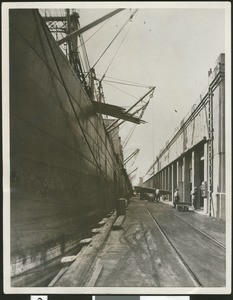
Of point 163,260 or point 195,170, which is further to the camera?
point 195,170

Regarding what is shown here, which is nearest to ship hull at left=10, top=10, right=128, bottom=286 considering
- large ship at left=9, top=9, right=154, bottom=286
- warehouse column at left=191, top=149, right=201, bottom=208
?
large ship at left=9, top=9, right=154, bottom=286

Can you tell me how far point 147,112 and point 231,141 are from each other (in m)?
1.68

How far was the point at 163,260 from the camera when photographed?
4.16 meters

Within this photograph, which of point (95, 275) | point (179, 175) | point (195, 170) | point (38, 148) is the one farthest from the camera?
point (195, 170)

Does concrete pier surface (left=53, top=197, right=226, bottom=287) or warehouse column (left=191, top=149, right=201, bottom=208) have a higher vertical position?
warehouse column (left=191, top=149, right=201, bottom=208)

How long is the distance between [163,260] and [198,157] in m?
3.37

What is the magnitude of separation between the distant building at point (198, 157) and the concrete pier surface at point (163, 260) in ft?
4.74

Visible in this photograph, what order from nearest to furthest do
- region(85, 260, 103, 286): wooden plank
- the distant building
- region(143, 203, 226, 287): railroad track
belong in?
region(85, 260, 103, 286): wooden plank → region(143, 203, 226, 287): railroad track → the distant building

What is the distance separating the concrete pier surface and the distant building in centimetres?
144

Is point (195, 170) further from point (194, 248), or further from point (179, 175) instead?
point (194, 248)

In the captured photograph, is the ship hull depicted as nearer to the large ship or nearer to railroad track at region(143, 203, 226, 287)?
the large ship

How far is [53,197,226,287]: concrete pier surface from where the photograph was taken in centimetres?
383

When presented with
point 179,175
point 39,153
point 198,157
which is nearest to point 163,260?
point 39,153

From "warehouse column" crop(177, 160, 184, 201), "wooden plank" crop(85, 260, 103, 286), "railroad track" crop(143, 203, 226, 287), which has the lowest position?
"wooden plank" crop(85, 260, 103, 286)
